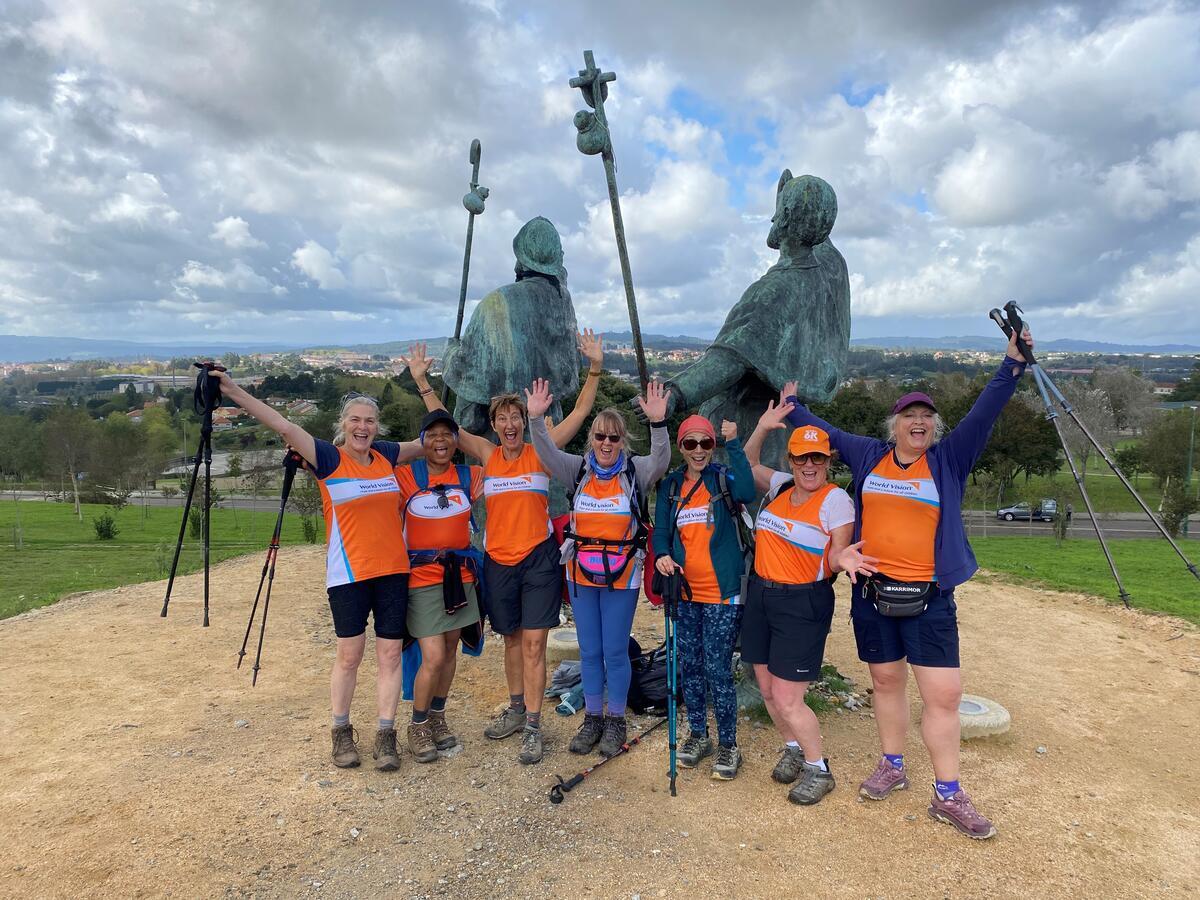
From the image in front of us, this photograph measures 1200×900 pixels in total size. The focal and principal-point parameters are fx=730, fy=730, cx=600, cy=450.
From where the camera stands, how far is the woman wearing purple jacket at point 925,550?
3996 mm

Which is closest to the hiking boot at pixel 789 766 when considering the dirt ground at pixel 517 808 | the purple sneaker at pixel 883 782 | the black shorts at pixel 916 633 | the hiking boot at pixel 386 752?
the dirt ground at pixel 517 808

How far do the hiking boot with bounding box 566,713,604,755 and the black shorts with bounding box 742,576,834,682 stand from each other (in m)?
1.50

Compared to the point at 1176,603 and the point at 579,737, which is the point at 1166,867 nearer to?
the point at 579,737

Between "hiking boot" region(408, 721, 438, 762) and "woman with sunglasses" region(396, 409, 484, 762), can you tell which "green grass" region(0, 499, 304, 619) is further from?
"woman with sunglasses" region(396, 409, 484, 762)

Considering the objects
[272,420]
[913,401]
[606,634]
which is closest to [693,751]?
[606,634]

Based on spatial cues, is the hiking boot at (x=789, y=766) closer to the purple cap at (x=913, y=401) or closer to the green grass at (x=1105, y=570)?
the purple cap at (x=913, y=401)

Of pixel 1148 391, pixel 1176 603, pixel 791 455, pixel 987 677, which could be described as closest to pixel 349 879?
pixel 791 455

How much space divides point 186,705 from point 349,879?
3559 millimetres

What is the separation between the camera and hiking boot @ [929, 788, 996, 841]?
418cm

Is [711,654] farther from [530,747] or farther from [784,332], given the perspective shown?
[784,332]

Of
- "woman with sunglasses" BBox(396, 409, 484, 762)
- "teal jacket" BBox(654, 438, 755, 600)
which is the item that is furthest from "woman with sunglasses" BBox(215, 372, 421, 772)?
"teal jacket" BBox(654, 438, 755, 600)

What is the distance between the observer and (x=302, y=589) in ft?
36.9

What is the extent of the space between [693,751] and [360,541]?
2.62m

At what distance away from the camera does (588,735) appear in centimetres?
519
